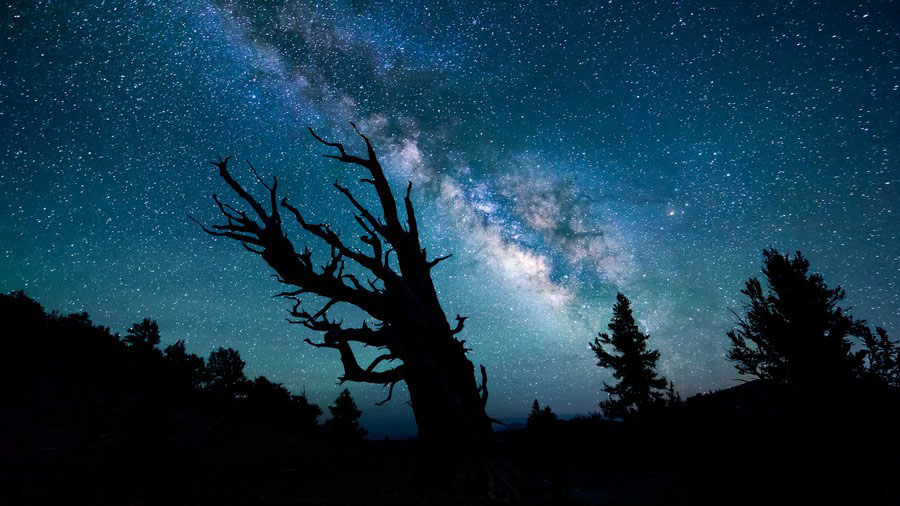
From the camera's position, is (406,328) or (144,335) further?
(144,335)

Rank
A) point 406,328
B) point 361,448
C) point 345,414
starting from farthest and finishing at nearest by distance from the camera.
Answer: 1. point 345,414
2. point 361,448
3. point 406,328

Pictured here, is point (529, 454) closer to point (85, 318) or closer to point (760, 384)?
point (760, 384)

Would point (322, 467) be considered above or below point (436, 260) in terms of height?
below

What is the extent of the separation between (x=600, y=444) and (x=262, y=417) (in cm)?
1845

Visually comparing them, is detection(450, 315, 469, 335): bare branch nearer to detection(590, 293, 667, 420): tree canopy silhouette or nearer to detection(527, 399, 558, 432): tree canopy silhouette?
detection(527, 399, 558, 432): tree canopy silhouette

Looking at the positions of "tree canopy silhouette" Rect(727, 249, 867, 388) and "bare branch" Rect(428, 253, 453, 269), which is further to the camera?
"tree canopy silhouette" Rect(727, 249, 867, 388)

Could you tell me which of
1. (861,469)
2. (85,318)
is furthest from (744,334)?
(85,318)

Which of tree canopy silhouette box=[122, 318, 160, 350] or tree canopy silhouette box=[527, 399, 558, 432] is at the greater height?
tree canopy silhouette box=[122, 318, 160, 350]

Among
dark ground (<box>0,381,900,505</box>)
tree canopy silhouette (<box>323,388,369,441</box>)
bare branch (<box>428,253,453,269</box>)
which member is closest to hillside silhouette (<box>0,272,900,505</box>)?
dark ground (<box>0,381,900,505</box>)

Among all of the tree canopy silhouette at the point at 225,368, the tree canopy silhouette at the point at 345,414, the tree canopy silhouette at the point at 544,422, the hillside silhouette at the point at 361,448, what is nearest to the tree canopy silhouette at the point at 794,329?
the hillside silhouette at the point at 361,448

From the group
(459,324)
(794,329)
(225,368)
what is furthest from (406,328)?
(225,368)

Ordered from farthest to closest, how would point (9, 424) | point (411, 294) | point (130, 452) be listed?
point (411, 294)
point (9, 424)
point (130, 452)

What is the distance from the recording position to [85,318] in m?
20.8

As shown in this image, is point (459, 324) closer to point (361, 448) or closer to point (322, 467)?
point (322, 467)
